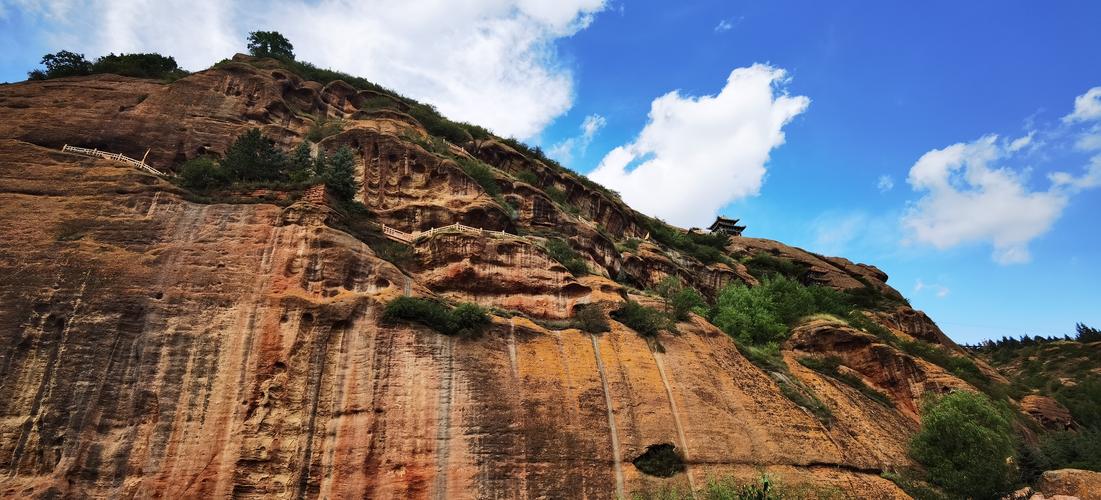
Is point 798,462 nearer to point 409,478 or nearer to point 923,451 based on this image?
point 923,451

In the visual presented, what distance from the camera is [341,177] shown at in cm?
2594

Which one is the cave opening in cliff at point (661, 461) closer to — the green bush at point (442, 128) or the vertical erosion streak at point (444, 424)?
the vertical erosion streak at point (444, 424)

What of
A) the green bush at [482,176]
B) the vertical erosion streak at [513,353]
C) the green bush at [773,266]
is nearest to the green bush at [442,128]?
the green bush at [482,176]

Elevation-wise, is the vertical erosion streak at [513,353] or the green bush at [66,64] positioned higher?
the green bush at [66,64]

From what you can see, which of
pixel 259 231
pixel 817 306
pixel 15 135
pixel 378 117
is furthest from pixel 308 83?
pixel 817 306

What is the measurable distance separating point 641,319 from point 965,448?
49.4ft

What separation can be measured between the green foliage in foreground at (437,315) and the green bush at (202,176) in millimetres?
9140

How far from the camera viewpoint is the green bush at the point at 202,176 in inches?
927

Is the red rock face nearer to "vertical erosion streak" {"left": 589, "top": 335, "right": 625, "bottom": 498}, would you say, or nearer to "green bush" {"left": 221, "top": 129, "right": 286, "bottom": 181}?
"vertical erosion streak" {"left": 589, "top": 335, "right": 625, "bottom": 498}

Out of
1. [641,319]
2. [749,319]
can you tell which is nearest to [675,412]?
[641,319]

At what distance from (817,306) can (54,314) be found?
43276 millimetres

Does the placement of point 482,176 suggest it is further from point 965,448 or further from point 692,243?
point 965,448

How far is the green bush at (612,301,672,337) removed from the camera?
2592 cm

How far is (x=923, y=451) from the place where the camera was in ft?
89.4
